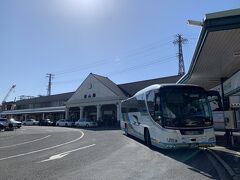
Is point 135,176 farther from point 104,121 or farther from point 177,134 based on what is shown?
point 104,121

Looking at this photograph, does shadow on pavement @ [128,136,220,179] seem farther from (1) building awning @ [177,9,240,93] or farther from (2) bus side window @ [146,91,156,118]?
(1) building awning @ [177,9,240,93]

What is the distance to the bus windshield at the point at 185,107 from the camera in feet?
35.3

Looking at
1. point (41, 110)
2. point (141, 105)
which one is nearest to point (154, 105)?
point (141, 105)

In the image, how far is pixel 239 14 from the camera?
28.1 ft

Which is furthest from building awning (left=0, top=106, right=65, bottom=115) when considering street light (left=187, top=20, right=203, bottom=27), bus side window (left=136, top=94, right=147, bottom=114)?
street light (left=187, top=20, right=203, bottom=27)

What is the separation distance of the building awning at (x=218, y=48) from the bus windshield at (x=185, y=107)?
1.88m

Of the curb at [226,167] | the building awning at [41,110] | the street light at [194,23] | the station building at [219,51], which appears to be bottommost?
the curb at [226,167]

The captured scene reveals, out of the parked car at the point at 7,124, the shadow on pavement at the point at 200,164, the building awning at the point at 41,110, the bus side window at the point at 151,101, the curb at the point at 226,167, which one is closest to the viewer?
the curb at the point at 226,167

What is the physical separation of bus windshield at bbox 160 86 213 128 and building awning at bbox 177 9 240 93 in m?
1.88

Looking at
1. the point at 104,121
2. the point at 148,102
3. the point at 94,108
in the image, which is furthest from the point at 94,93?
the point at 148,102

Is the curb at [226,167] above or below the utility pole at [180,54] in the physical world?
below

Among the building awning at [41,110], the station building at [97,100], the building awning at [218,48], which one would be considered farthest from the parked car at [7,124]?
the building awning at [218,48]

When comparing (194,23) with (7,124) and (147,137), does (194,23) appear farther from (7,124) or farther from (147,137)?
(7,124)

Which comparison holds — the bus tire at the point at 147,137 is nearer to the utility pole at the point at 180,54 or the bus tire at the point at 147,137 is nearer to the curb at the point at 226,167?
the curb at the point at 226,167
